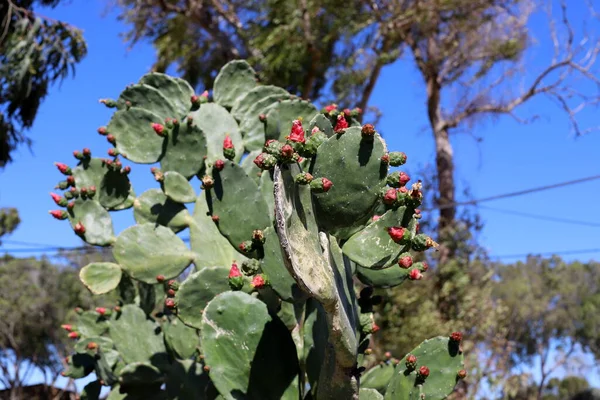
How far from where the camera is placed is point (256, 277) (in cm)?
221

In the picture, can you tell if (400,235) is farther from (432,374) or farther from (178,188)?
(178,188)

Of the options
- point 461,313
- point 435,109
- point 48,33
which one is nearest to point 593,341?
point 435,109

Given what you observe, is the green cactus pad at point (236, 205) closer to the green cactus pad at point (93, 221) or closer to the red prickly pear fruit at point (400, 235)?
the red prickly pear fruit at point (400, 235)

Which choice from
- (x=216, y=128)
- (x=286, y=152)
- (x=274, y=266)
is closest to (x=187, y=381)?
(x=216, y=128)

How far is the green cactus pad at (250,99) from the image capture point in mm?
3867

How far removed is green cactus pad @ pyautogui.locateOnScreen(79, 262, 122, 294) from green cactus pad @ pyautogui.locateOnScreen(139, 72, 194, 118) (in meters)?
0.88

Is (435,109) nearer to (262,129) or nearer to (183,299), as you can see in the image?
(262,129)

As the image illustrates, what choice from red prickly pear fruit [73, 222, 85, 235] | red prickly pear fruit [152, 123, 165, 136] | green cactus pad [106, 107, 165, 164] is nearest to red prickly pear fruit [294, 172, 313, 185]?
red prickly pear fruit [152, 123, 165, 136]

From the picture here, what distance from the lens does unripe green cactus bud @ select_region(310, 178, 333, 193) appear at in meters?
1.95

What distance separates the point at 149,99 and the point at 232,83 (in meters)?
0.54

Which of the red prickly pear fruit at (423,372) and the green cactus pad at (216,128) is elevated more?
the green cactus pad at (216,128)

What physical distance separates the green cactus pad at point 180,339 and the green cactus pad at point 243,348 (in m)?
1.30

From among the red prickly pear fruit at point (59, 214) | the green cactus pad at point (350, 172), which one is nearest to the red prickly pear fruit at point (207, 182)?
the green cactus pad at point (350, 172)

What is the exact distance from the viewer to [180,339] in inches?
141
